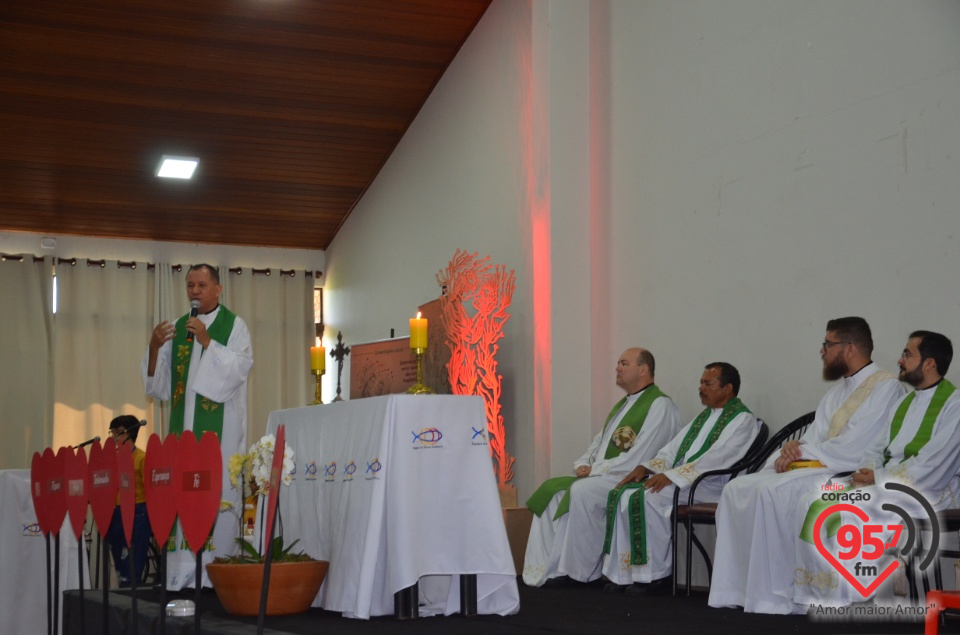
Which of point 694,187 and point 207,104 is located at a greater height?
point 207,104

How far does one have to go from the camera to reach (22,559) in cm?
540

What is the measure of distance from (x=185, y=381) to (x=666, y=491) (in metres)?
2.34

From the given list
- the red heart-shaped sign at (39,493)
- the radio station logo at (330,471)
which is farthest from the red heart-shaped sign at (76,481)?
the radio station logo at (330,471)

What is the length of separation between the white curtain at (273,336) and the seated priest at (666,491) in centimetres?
526

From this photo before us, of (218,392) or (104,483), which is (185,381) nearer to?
(218,392)

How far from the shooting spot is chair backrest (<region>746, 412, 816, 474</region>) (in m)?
5.21

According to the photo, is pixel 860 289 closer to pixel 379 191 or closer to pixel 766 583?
pixel 766 583

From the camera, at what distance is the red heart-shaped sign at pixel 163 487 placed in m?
2.82

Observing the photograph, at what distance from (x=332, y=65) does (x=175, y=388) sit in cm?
354

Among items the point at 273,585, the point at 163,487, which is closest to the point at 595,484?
the point at 273,585

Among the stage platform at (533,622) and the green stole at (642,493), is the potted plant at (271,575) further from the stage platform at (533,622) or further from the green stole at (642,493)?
the green stole at (642,493)

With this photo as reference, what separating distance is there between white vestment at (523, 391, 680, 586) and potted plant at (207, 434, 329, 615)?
193 centimetres

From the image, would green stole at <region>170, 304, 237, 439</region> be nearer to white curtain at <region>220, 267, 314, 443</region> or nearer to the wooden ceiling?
the wooden ceiling

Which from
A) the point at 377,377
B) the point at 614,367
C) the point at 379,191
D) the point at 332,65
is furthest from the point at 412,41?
the point at 614,367
